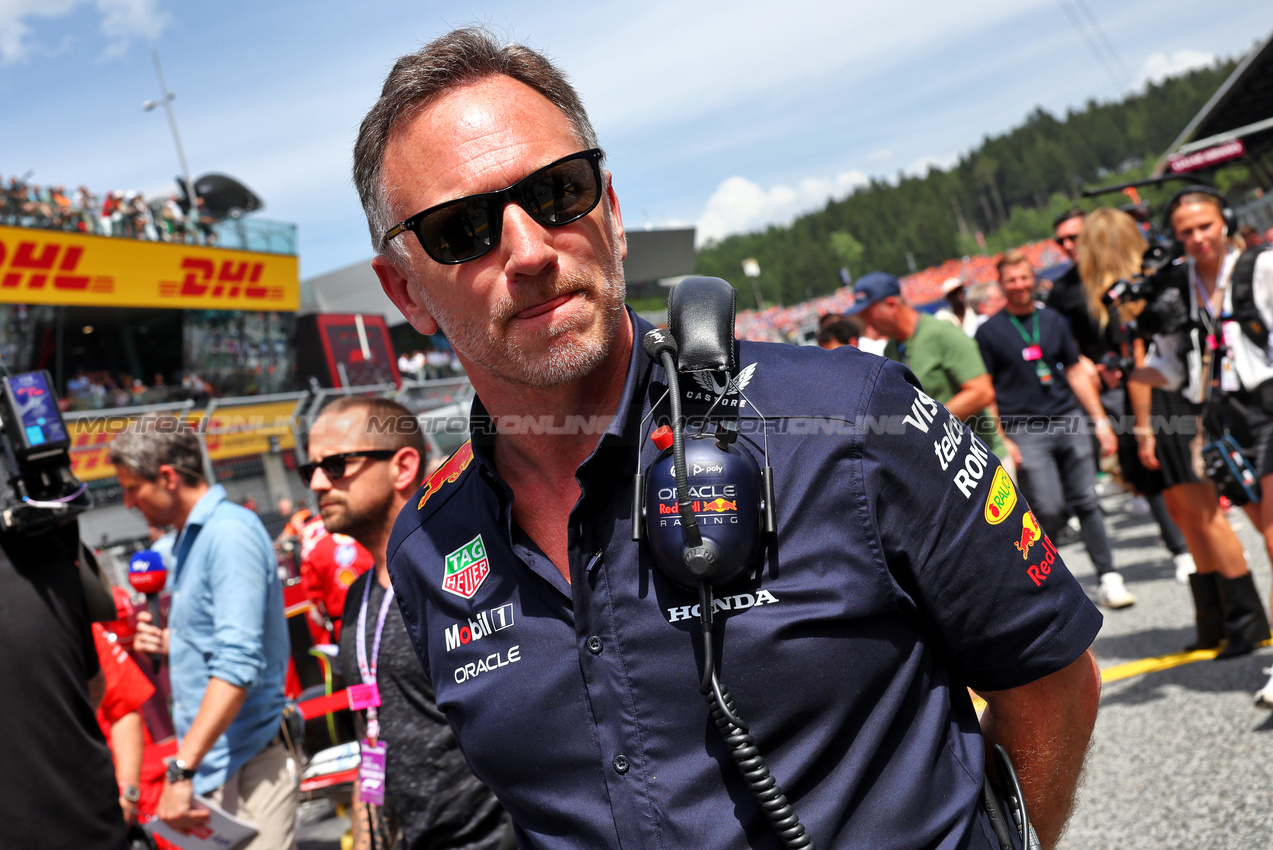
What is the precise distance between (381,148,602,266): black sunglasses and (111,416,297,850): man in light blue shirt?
8.97 feet

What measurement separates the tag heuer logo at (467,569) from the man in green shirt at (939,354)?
483cm

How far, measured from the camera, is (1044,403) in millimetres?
7016

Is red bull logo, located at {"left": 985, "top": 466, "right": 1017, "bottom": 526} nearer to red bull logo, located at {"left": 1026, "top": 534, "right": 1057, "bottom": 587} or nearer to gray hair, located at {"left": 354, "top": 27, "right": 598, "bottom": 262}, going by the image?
red bull logo, located at {"left": 1026, "top": 534, "right": 1057, "bottom": 587}

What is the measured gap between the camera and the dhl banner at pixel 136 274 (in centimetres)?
2248

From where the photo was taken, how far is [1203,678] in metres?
4.90

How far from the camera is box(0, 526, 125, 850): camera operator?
9.48 ft

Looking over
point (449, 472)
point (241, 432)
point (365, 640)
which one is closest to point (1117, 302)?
point (365, 640)

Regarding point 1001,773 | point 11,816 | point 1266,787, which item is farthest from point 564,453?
point 1266,787

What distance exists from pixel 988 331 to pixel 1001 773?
602 centimetres

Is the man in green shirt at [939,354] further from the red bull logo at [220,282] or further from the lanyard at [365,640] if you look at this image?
the red bull logo at [220,282]

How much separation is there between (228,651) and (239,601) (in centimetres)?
24

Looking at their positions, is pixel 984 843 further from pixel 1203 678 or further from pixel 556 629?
pixel 1203 678

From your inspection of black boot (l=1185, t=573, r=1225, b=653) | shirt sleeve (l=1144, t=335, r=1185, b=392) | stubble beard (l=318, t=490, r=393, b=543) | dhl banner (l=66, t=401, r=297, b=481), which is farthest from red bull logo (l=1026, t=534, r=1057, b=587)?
dhl banner (l=66, t=401, r=297, b=481)

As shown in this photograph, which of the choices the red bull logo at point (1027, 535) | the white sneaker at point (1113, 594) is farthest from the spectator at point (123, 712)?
the white sneaker at point (1113, 594)
